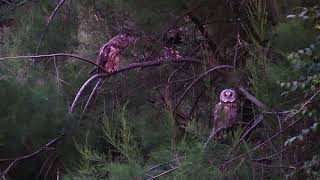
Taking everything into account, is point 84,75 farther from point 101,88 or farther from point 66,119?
point 66,119

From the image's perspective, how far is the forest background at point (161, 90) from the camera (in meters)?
2.80

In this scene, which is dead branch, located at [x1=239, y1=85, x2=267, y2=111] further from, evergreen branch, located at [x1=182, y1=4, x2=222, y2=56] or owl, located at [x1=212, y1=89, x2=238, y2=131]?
evergreen branch, located at [x1=182, y1=4, x2=222, y2=56]

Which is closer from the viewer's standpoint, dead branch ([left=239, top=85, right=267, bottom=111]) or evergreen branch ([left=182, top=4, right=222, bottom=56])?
dead branch ([left=239, top=85, right=267, bottom=111])

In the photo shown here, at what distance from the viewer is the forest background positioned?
110 inches

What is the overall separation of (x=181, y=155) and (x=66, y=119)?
2.91 feet

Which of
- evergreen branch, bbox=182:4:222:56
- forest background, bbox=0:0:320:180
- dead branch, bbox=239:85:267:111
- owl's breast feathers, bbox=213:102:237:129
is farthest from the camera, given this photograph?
evergreen branch, bbox=182:4:222:56

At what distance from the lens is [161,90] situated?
4047 millimetres

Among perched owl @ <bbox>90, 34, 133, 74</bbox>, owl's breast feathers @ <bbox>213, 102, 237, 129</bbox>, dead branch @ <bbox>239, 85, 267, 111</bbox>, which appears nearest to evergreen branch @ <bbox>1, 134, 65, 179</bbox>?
perched owl @ <bbox>90, 34, 133, 74</bbox>

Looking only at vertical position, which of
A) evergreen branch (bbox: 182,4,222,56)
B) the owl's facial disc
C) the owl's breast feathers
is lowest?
the owl's breast feathers

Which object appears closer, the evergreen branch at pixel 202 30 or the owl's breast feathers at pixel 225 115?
the owl's breast feathers at pixel 225 115

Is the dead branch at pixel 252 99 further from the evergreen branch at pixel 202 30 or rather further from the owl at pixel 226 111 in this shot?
the evergreen branch at pixel 202 30

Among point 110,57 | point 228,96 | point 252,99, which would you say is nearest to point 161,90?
point 110,57

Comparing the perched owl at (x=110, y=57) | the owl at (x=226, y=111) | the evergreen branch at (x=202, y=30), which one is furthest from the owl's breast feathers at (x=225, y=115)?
the evergreen branch at (x=202, y=30)

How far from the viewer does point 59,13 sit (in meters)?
4.46
